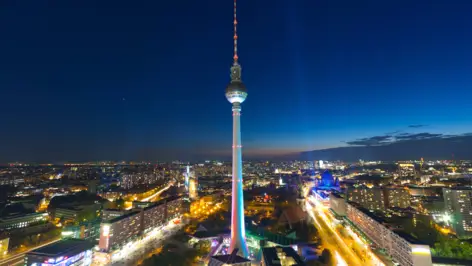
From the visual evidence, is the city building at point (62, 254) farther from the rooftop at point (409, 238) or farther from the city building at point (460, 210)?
the city building at point (460, 210)

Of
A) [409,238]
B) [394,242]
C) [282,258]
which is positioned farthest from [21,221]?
[409,238]

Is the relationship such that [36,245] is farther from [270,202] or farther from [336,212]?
[336,212]

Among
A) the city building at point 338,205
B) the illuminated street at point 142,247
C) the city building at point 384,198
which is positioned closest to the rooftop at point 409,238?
the city building at point 338,205

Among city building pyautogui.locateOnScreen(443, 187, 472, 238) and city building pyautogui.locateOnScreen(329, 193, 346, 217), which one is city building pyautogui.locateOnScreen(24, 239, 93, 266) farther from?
city building pyautogui.locateOnScreen(443, 187, 472, 238)

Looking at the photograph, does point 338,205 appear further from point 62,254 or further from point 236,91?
point 62,254

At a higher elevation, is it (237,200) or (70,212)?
(237,200)

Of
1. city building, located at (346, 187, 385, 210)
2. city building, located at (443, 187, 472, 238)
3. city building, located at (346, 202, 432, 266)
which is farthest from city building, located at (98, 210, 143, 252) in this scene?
city building, located at (443, 187, 472, 238)

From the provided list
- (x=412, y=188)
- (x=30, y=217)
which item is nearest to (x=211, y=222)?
(x=30, y=217)
